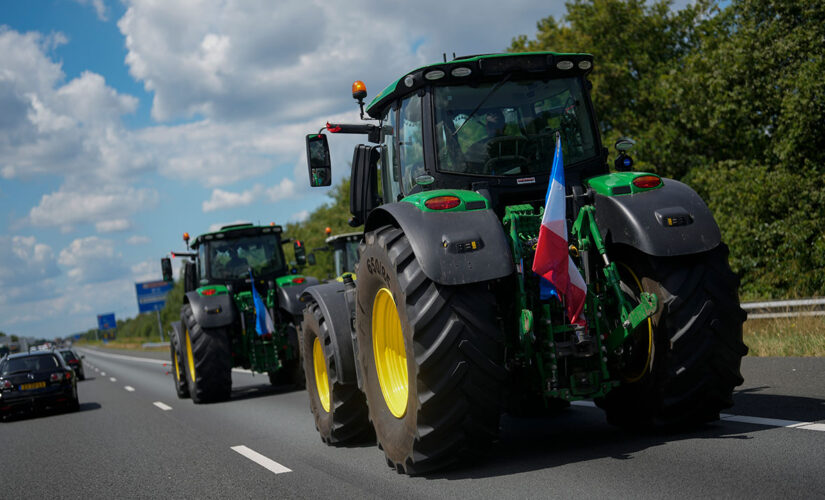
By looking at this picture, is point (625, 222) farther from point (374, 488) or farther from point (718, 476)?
point (374, 488)

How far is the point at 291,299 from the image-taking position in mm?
14367

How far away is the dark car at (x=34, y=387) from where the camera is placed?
16.0 meters

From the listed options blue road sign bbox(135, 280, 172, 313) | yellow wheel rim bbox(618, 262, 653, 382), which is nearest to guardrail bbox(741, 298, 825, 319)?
yellow wheel rim bbox(618, 262, 653, 382)

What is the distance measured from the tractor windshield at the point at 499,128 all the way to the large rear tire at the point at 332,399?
2.32 meters

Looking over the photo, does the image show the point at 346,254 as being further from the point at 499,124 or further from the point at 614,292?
the point at 614,292

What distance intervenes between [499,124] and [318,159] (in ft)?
6.78

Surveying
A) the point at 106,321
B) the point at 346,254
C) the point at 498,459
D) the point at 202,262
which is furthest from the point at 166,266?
the point at 106,321

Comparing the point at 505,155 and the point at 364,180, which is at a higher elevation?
the point at 364,180

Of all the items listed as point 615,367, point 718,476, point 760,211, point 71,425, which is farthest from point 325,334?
point 760,211

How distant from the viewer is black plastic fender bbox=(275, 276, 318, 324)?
1411cm

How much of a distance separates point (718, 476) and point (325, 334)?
3951 millimetres

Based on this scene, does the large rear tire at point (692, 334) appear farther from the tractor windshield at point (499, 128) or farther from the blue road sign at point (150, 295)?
the blue road sign at point (150, 295)

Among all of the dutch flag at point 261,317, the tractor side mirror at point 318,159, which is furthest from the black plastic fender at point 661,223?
the dutch flag at point 261,317

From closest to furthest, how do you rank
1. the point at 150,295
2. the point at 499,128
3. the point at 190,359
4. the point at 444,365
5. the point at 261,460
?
the point at 444,365
the point at 499,128
the point at 261,460
the point at 190,359
the point at 150,295
